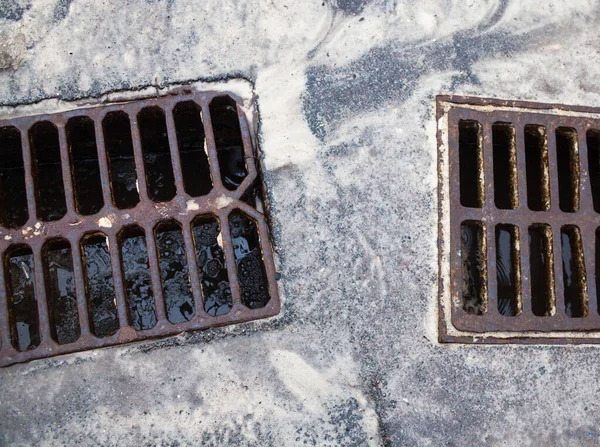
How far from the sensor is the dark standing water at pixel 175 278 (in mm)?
2451

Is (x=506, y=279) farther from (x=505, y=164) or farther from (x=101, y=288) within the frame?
(x=101, y=288)

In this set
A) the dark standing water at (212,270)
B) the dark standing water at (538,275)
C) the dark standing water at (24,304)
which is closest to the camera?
the dark standing water at (24,304)

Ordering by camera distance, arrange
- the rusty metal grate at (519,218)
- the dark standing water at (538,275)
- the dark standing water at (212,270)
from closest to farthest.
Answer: the rusty metal grate at (519,218) → the dark standing water at (212,270) → the dark standing water at (538,275)

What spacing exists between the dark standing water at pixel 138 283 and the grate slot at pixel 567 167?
183cm

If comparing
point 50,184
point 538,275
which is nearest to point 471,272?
point 538,275

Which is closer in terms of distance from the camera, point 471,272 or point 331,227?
point 331,227

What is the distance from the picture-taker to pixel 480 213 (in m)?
2.11

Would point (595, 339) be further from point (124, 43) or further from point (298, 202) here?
point (124, 43)

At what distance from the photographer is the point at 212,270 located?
2.50m

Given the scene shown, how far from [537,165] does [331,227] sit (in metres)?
1.23

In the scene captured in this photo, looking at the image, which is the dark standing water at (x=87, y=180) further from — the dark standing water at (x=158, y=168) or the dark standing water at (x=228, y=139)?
the dark standing water at (x=228, y=139)

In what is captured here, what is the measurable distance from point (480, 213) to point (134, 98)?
4.63ft

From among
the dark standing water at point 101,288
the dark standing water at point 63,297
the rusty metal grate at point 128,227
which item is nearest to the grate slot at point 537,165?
the rusty metal grate at point 128,227

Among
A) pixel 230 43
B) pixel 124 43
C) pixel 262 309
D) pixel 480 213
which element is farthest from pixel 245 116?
pixel 480 213
